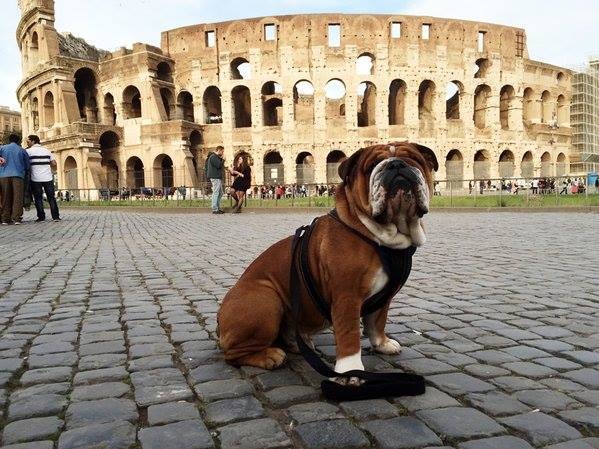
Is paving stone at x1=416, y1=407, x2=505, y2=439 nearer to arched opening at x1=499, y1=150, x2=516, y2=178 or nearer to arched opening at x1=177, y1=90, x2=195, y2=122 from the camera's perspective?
arched opening at x1=177, y1=90, x2=195, y2=122

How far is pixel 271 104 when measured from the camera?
Result: 4034 centimetres

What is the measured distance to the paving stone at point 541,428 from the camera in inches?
71.1

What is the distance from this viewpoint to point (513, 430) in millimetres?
1878

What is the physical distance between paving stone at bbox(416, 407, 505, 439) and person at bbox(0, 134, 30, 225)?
1228 cm

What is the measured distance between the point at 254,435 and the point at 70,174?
37303mm

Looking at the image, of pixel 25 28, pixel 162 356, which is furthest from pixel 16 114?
pixel 162 356

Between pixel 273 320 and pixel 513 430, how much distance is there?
Answer: 3.63 ft

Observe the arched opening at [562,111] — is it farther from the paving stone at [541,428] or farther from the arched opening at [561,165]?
the paving stone at [541,428]

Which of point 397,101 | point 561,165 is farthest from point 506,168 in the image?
point 397,101

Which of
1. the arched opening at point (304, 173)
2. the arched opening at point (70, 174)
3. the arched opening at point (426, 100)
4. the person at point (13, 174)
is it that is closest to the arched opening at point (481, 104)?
the arched opening at point (426, 100)

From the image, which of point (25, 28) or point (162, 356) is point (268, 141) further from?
point (162, 356)

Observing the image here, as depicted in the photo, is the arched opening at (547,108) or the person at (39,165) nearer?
the person at (39,165)

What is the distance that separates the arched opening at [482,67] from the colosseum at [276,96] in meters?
0.11

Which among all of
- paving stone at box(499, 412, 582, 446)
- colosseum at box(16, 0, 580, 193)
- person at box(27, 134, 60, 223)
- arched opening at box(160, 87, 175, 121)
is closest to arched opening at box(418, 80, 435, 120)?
colosseum at box(16, 0, 580, 193)
